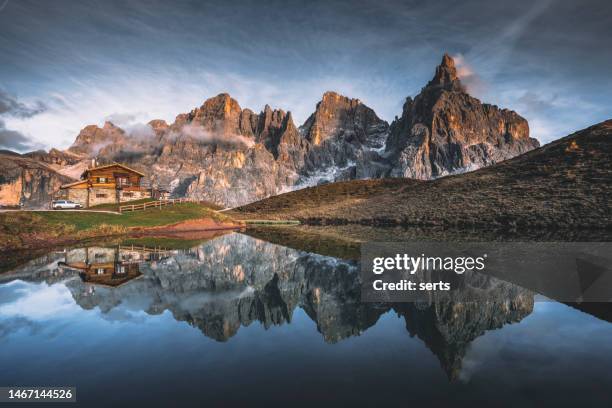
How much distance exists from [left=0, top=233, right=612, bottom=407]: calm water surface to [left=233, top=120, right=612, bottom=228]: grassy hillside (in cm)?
3904

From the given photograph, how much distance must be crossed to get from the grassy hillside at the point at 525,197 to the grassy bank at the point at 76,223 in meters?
36.0

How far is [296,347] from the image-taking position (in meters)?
7.30

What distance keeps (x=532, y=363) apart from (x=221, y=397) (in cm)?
609

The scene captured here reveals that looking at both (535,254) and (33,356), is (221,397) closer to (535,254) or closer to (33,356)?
(33,356)

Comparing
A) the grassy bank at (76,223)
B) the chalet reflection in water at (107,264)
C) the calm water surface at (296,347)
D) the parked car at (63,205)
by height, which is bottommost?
the calm water surface at (296,347)

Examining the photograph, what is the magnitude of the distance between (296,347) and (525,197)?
5703 cm

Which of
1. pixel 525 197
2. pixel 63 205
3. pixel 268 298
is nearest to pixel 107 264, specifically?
pixel 268 298

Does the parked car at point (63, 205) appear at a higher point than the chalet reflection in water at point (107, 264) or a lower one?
higher

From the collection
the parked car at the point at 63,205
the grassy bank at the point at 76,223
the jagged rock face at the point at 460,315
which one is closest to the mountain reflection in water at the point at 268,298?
the jagged rock face at the point at 460,315

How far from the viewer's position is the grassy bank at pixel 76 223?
2722 centimetres

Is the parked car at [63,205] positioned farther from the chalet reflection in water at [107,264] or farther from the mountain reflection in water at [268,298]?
the mountain reflection in water at [268,298]

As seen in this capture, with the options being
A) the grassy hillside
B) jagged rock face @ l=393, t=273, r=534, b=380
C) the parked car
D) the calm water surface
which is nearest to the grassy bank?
the parked car

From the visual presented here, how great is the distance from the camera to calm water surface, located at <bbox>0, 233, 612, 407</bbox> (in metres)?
5.34

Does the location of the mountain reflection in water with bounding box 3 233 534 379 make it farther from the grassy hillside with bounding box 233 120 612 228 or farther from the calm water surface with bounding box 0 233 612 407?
the grassy hillside with bounding box 233 120 612 228
